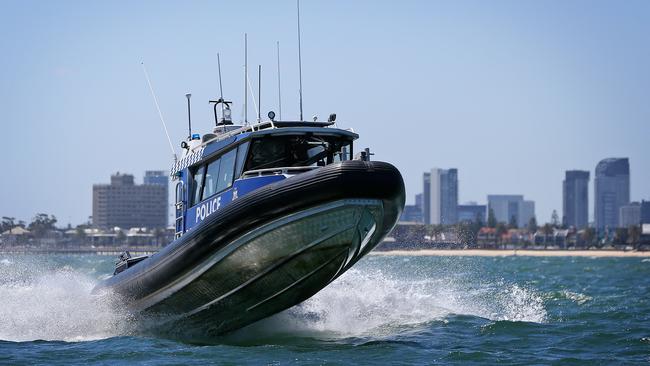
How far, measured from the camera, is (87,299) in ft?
61.3


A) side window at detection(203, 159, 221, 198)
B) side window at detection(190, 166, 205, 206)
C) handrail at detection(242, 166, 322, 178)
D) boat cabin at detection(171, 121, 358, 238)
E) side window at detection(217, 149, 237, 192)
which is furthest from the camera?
side window at detection(190, 166, 205, 206)

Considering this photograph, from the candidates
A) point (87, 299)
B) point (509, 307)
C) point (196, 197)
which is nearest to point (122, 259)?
point (87, 299)

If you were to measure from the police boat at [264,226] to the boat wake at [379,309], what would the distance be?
143 cm

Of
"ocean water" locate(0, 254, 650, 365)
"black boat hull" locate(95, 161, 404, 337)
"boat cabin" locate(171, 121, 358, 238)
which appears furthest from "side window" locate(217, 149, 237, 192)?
"ocean water" locate(0, 254, 650, 365)

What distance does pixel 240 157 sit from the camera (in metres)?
16.4

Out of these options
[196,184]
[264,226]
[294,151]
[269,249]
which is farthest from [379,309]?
[264,226]

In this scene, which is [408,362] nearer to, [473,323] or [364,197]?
[364,197]

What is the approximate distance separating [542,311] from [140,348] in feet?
31.9

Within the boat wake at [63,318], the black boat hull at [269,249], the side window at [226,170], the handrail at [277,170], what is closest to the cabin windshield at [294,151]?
the handrail at [277,170]

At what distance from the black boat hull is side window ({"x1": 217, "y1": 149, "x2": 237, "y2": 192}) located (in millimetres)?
1008

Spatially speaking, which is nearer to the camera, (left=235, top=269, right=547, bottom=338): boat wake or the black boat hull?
the black boat hull

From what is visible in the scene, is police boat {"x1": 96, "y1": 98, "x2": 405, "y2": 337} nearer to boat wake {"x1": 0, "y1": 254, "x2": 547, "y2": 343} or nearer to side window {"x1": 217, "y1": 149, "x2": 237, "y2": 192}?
side window {"x1": 217, "y1": 149, "x2": 237, "y2": 192}

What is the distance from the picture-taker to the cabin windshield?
1639 cm

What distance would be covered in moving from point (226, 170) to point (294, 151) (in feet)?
3.65
